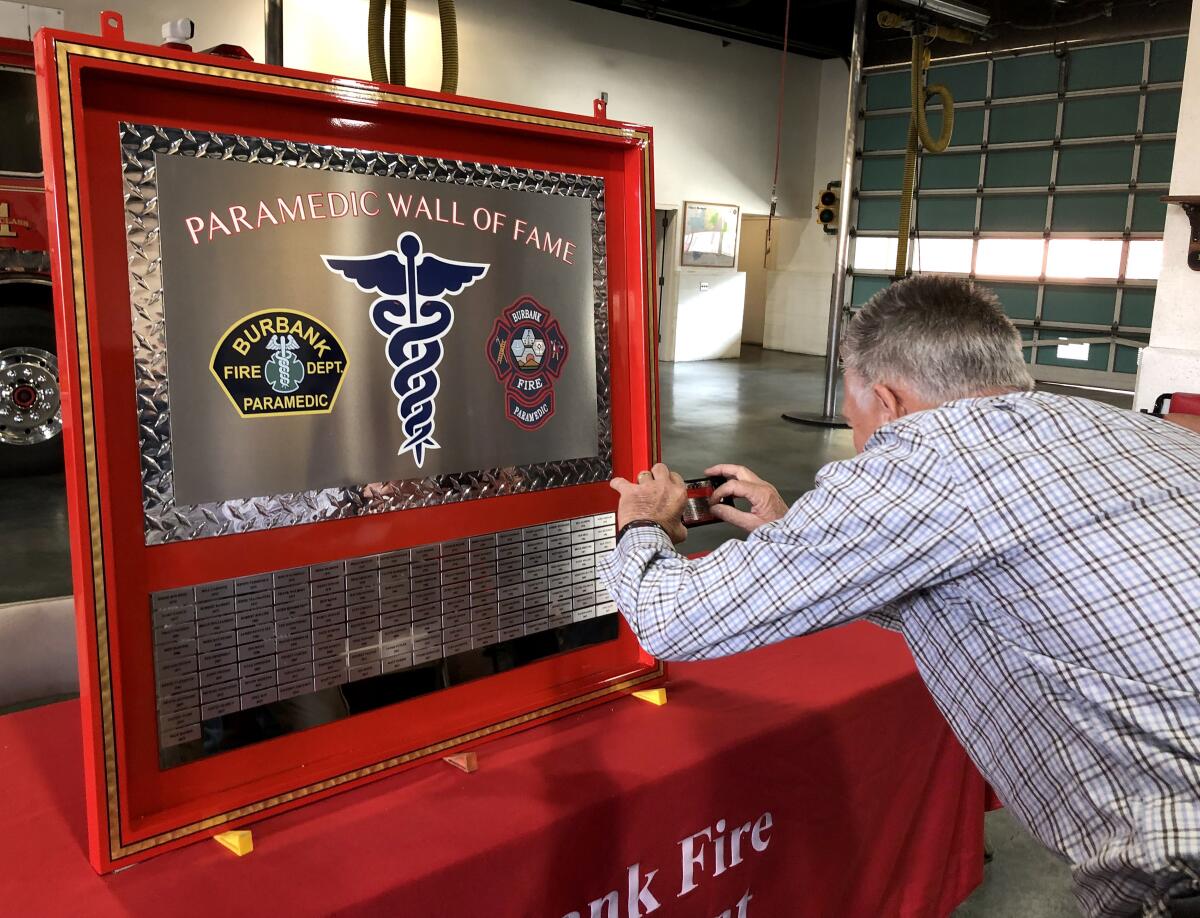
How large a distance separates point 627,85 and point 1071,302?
593 centimetres

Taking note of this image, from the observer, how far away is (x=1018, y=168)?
1103cm

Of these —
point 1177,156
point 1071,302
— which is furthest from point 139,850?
point 1071,302

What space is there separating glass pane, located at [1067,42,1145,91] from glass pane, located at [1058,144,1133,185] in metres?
0.67

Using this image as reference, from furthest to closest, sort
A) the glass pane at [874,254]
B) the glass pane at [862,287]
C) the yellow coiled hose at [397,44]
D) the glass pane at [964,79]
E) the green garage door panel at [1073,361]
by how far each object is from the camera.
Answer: the glass pane at [862,287] < the glass pane at [874,254] < the glass pane at [964,79] < the green garage door panel at [1073,361] < the yellow coiled hose at [397,44]

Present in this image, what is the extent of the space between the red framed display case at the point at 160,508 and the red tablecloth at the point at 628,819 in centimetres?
5

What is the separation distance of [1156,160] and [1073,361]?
7.47ft

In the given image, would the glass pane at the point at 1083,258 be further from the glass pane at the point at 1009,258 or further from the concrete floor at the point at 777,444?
the concrete floor at the point at 777,444

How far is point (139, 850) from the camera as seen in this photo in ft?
3.22

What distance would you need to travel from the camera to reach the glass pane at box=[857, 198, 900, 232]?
40.1ft

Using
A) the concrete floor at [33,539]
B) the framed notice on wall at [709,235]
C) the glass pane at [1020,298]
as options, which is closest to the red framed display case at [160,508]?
the concrete floor at [33,539]

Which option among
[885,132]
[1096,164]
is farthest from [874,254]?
[1096,164]

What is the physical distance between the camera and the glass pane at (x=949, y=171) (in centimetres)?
1145

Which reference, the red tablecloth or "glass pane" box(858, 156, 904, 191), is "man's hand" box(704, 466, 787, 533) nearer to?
the red tablecloth

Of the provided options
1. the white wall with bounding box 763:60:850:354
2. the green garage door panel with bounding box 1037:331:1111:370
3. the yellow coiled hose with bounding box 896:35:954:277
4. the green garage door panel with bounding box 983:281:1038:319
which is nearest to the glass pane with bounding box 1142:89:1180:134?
the green garage door panel with bounding box 983:281:1038:319
